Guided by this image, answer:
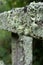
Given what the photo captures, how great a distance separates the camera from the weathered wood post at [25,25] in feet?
3.28

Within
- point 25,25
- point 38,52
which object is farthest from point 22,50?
point 38,52

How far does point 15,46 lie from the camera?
1761 millimetres

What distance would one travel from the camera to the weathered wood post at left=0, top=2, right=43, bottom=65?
100cm

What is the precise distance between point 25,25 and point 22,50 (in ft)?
1.91

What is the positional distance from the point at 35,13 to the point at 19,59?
0.74 meters

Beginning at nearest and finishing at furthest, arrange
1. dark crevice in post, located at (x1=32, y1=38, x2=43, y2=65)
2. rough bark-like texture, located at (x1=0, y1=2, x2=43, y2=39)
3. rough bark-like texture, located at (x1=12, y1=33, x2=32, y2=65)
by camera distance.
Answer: rough bark-like texture, located at (x1=0, y1=2, x2=43, y2=39), rough bark-like texture, located at (x1=12, y1=33, x2=32, y2=65), dark crevice in post, located at (x1=32, y1=38, x2=43, y2=65)

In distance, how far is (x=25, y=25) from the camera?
42.1 inches

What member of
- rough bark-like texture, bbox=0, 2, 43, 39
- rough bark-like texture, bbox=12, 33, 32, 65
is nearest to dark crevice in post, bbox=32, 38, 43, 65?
rough bark-like texture, bbox=12, 33, 32, 65

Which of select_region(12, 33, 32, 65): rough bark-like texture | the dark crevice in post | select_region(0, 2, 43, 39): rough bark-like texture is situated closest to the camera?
select_region(0, 2, 43, 39): rough bark-like texture

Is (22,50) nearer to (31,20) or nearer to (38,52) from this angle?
(31,20)

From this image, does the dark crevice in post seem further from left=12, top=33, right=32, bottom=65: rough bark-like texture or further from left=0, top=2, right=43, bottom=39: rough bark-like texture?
left=0, top=2, right=43, bottom=39: rough bark-like texture

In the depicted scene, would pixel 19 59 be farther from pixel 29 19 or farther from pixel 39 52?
pixel 39 52

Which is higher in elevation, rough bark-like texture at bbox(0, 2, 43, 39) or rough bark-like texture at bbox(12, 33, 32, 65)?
rough bark-like texture at bbox(0, 2, 43, 39)

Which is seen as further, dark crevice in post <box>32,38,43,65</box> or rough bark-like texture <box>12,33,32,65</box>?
dark crevice in post <box>32,38,43,65</box>
